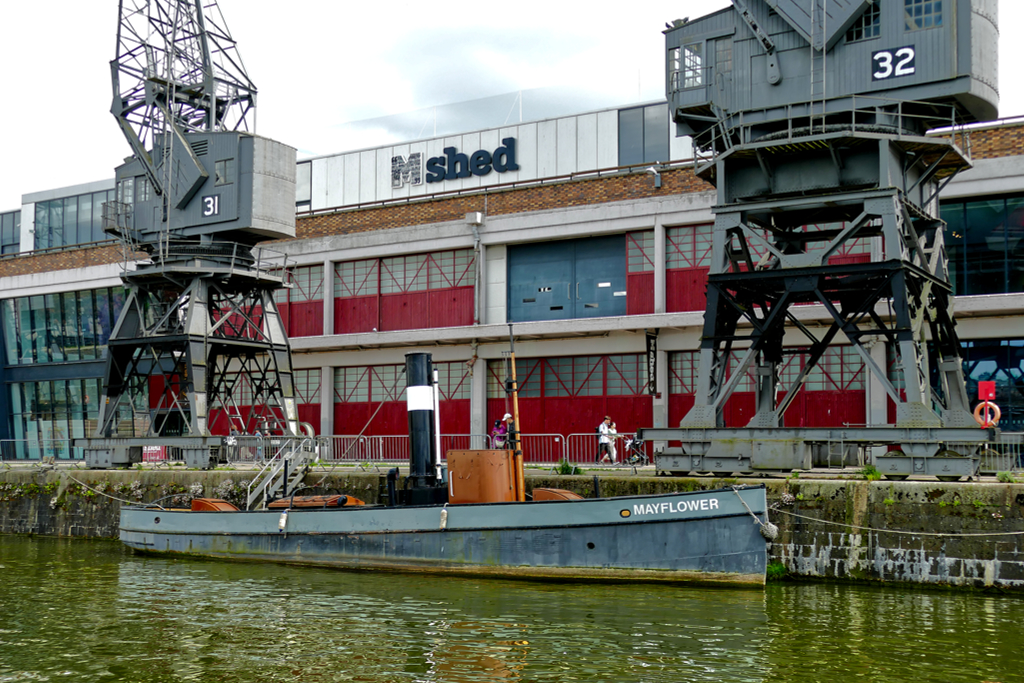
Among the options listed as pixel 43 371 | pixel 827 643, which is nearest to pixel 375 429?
pixel 43 371

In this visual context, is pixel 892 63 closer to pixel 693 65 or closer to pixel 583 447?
pixel 693 65

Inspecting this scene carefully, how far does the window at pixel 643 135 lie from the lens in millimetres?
38031

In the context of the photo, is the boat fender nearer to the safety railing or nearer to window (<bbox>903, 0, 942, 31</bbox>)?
the safety railing

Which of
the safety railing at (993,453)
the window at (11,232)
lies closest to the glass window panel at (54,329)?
the window at (11,232)

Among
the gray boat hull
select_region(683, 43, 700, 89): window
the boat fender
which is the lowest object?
the gray boat hull

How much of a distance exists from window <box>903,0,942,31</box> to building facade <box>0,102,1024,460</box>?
8365 mm

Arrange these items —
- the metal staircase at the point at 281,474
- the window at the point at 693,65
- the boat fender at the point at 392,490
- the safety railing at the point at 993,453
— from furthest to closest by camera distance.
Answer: the metal staircase at the point at 281,474 → the window at the point at 693,65 → the boat fender at the point at 392,490 → the safety railing at the point at 993,453

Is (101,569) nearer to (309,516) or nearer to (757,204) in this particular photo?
(309,516)

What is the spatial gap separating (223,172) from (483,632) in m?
21.1

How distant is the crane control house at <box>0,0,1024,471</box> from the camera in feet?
70.9

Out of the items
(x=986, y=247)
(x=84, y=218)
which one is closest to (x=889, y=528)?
(x=986, y=247)

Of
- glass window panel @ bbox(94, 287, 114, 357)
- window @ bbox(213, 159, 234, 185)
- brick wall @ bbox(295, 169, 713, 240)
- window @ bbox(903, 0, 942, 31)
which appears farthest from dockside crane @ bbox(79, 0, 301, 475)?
window @ bbox(903, 0, 942, 31)

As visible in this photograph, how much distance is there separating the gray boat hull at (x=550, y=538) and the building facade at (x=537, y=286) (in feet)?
35.4

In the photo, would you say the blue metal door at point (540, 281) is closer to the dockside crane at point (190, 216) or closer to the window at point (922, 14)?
the dockside crane at point (190, 216)
